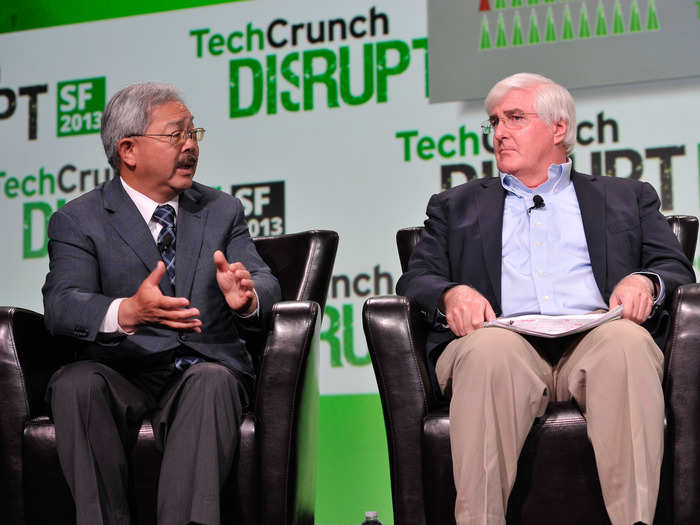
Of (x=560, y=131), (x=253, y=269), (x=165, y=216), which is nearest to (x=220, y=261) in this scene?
(x=253, y=269)

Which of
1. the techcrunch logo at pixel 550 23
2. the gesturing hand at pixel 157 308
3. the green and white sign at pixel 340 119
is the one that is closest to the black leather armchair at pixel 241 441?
the gesturing hand at pixel 157 308

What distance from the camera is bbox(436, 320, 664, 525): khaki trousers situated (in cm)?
207

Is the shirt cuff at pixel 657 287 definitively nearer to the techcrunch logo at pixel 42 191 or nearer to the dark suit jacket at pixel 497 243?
the dark suit jacket at pixel 497 243

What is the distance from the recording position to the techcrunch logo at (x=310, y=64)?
12.2 feet

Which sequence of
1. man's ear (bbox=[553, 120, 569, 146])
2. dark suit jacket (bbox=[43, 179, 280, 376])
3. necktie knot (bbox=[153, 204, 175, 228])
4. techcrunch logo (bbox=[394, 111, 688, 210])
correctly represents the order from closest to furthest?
1. dark suit jacket (bbox=[43, 179, 280, 376])
2. necktie knot (bbox=[153, 204, 175, 228])
3. man's ear (bbox=[553, 120, 569, 146])
4. techcrunch logo (bbox=[394, 111, 688, 210])

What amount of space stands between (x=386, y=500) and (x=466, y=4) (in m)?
1.86

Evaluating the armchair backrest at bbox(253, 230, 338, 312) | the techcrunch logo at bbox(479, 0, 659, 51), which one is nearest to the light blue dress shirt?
the armchair backrest at bbox(253, 230, 338, 312)

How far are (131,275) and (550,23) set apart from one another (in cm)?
184

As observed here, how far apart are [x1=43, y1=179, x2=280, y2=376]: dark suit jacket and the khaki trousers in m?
0.68

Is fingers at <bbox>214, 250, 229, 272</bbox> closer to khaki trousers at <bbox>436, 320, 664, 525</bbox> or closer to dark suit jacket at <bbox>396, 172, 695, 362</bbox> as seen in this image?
dark suit jacket at <bbox>396, 172, 695, 362</bbox>

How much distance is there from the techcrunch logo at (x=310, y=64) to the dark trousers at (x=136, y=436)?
1.68m

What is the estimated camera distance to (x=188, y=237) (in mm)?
2730

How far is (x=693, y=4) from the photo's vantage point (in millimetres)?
3426

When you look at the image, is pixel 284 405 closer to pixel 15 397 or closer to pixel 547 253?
pixel 15 397
